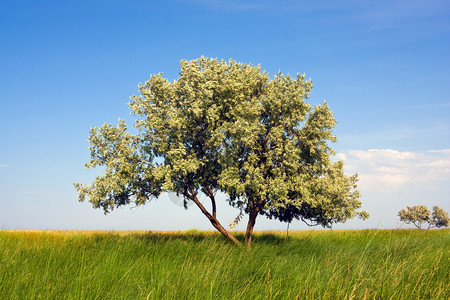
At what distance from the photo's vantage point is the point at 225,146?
891 inches

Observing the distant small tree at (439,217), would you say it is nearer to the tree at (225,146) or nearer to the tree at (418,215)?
the tree at (418,215)

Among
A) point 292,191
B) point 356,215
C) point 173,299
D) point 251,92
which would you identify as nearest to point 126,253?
point 173,299

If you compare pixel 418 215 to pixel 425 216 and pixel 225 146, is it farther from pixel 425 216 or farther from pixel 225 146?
pixel 225 146

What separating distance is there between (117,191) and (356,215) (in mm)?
17521

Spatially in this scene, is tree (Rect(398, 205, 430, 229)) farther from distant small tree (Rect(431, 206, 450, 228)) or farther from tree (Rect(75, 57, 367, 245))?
tree (Rect(75, 57, 367, 245))

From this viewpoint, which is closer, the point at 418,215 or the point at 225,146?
the point at 225,146

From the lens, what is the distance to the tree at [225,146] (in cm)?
2195

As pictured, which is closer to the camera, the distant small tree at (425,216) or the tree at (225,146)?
the tree at (225,146)

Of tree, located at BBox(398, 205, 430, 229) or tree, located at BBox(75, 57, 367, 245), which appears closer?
tree, located at BBox(75, 57, 367, 245)

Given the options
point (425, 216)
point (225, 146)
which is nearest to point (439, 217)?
point (425, 216)

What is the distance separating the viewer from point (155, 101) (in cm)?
2394

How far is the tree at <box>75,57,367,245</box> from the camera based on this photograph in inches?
864

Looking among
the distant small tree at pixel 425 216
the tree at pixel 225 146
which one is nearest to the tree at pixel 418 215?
the distant small tree at pixel 425 216

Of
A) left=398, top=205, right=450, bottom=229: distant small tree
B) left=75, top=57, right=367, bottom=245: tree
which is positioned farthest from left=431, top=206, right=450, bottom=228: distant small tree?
left=75, top=57, right=367, bottom=245: tree
